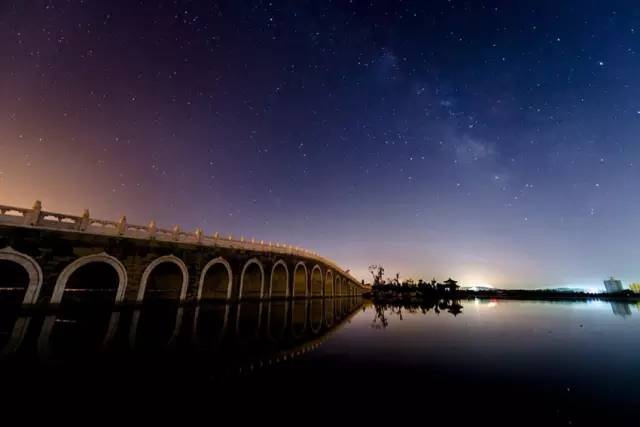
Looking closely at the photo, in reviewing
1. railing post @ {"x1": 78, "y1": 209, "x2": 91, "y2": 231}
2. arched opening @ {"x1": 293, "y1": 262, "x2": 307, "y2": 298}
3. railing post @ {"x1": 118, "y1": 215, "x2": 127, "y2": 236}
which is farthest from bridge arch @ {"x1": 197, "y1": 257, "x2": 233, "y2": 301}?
arched opening @ {"x1": 293, "y1": 262, "x2": 307, "y2": 298}

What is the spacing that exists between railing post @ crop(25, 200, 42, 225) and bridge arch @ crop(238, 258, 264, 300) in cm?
1712

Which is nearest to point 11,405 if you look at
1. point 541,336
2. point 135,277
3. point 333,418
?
point 333,418

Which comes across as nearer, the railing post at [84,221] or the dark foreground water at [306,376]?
the dark foreground water at [306,376]

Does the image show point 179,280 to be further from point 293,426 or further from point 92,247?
point 293,426

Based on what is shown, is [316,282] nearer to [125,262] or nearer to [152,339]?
[125,262]

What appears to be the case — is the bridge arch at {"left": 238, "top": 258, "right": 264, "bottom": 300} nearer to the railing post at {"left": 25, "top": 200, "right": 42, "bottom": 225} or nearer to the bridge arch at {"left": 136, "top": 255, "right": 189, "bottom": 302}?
the bridge arch at {"left": 136, "top": 255, "right": 189, "bottom": 302}

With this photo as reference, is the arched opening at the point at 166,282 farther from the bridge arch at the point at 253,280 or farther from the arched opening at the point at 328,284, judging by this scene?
the arched opening at the point at 328,284

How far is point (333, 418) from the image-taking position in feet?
15.5

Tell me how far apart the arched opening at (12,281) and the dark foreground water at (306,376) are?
7.23 m

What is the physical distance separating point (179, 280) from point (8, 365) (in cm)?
1748

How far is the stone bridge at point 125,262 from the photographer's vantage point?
14656 mm

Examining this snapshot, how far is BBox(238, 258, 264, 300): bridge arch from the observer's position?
2975 centimetres

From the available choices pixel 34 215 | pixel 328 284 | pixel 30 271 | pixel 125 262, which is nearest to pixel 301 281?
pixel 328 284

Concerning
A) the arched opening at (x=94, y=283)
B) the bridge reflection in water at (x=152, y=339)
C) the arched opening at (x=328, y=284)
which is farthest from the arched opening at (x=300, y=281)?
the bridge reflection in water at (x=152, y=339)
